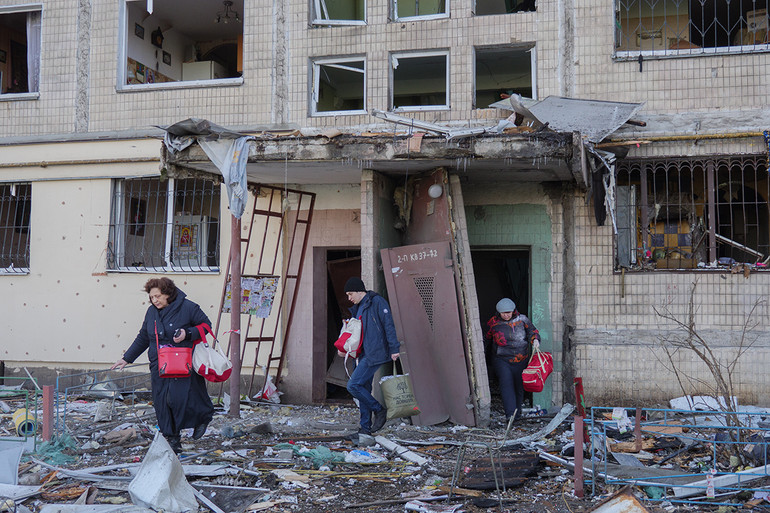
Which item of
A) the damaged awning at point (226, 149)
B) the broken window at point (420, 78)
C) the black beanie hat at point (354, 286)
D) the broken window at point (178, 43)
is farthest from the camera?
the broken window at point (178, 43)

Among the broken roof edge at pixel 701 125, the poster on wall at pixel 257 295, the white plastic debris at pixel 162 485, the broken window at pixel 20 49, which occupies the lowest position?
the white plastic debris at pixel 162 485

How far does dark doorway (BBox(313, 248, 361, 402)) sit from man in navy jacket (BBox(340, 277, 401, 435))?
274 centimetres

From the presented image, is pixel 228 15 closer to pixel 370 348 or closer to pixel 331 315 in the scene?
pixel 331 315

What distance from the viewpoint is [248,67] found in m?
11.1

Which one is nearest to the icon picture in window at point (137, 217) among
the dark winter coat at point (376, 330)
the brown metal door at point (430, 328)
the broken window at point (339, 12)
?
the broken window at point (339, 12)

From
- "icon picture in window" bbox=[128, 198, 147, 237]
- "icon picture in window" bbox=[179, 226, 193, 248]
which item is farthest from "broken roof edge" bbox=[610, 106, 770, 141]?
"icon picture in window" bbox=[128, 198, 147, 237]

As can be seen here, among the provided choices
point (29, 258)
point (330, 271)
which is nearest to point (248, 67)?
point (330, 271)

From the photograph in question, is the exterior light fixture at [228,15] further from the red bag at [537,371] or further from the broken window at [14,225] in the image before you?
the red bag at [537,371]

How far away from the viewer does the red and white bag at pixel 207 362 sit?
6949 mm

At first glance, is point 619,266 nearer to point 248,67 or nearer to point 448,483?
point 448,483

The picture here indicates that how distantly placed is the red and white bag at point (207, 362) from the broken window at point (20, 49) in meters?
7.22

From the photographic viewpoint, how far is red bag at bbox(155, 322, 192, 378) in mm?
6844

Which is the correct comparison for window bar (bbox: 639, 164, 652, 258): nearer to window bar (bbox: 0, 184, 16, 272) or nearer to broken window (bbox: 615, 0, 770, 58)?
broken window (bbox: 615, 0, 770, 58)

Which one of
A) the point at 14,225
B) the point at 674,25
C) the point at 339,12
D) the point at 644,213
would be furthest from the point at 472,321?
the point at 14,225
